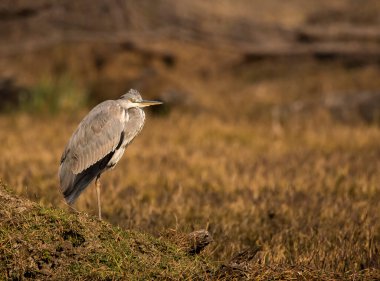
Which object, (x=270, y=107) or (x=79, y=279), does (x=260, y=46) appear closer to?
(x=270, y=107)

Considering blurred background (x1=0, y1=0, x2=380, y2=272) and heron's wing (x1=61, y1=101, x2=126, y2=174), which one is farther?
blurred background (x1=0, y1=0, x2=380, y2=272)

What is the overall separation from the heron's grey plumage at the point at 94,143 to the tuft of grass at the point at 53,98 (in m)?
6.51

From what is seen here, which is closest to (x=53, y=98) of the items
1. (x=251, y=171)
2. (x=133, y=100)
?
(x=251, y=171)

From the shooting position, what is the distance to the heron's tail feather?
5.66 metres

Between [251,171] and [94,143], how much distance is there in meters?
3.09

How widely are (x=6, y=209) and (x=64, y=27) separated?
31.9ft

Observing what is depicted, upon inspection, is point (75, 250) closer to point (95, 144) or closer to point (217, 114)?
point (95, 144)

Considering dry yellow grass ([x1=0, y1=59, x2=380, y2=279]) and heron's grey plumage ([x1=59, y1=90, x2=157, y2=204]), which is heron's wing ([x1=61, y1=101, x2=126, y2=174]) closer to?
heron's grey plumage ([x1=59, y1=90, x2=157, y2=204])

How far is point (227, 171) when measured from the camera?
27.9 ft

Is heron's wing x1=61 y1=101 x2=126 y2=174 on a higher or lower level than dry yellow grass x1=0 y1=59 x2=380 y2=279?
higher

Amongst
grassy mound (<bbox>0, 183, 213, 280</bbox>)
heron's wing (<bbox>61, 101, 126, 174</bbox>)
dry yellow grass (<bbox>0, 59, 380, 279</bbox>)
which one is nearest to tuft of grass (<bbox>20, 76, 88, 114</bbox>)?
dry yellow grass (<bbox>0, 59, 380, 279</bbox>)

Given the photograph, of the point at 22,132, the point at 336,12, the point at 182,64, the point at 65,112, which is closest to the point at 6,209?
the point at 22,132

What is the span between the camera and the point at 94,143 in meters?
5.77

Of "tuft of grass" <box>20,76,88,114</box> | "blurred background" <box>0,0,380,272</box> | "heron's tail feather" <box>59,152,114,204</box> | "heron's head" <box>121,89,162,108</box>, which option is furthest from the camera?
"tuft of grass" <box>20,76,88,114</box>
